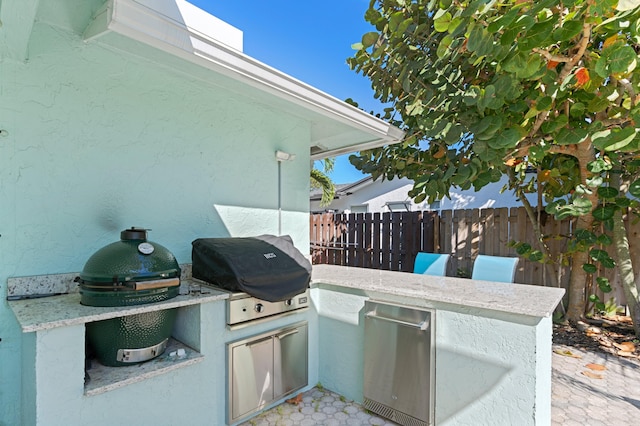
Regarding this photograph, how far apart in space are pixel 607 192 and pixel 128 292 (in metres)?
6.28

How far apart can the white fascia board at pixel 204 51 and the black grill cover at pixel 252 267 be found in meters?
1.59

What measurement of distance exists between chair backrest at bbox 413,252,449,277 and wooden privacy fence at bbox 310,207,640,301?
8.13 feet

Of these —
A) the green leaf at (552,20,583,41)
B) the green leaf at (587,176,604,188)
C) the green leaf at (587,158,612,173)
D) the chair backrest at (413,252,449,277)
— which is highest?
the green leaf at (552,20,583,41)

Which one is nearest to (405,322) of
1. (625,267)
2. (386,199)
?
(625,267)

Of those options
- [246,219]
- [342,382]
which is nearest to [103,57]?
[246,219]

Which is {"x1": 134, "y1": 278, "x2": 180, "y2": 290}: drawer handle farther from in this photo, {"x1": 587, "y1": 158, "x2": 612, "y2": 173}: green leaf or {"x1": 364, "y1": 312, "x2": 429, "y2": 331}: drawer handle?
{"x1": 587, "y1": 158, "x2": 612, "y2": 173}: green leaf

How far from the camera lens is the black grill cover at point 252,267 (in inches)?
109

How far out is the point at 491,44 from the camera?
282 centimetres

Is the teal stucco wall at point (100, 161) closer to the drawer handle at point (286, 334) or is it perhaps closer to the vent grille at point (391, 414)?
the drawer handle at point (286, 334)

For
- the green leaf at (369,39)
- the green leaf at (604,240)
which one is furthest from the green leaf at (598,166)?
the green leaf at (369,39)

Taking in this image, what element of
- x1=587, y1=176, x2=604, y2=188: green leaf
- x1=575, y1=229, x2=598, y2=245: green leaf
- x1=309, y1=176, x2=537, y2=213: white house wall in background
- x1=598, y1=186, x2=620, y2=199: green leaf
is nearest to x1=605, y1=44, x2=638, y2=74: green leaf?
x1=587, y1=176, x2=604, y2=188: green leaf

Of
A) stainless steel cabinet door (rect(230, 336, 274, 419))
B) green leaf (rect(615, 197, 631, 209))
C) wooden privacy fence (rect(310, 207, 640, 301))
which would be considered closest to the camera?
stainless steel cabinet door (rect(230, 336, 274, 419))

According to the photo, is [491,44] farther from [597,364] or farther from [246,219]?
[597,364]

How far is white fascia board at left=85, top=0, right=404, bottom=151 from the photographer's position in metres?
2.19
